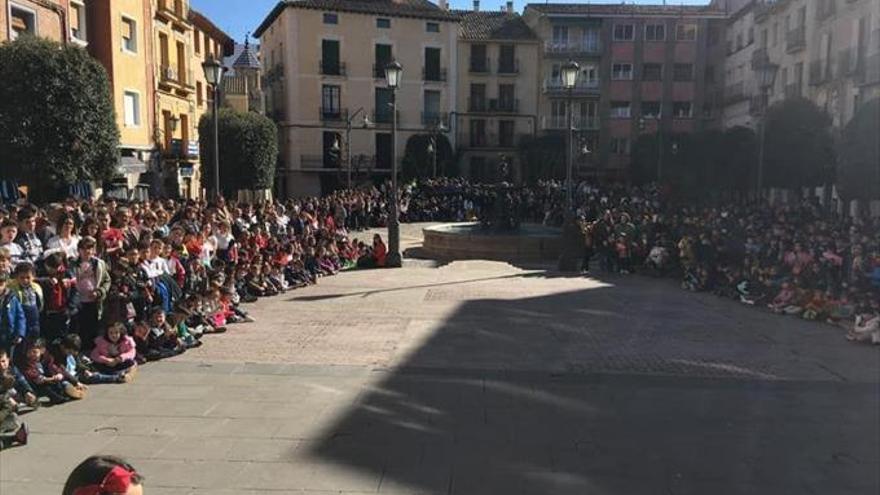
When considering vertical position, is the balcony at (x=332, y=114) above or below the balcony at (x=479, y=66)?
below

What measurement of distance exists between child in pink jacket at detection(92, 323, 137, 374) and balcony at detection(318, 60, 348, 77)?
45631 millimetres

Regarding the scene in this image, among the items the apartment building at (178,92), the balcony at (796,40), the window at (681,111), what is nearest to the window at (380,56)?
the apartment building at (178,92)

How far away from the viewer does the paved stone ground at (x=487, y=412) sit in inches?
212

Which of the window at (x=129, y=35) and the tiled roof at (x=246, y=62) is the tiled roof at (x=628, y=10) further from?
the window at (x=129, y=35)

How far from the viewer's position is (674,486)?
5.25 meters

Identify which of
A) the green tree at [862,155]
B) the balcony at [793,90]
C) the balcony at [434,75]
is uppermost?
the balcony at [434,75]

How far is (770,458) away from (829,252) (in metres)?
9.33

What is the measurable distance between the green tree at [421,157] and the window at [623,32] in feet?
49.0

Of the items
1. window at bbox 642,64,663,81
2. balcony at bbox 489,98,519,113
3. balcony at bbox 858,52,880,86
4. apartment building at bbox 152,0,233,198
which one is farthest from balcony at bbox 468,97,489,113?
balcony at bbox 858,52,880,86

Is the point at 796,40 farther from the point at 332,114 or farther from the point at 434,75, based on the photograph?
the point at 332,114

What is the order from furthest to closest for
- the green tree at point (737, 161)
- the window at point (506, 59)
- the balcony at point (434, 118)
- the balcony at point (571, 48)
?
the window at point (506, 59)
the balcony at point (571, 48)
the balcony at point (434, 118)
the green tree at point (737, 161)

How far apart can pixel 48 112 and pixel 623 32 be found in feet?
148

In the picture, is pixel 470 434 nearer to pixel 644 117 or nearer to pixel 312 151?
pixel 312 151

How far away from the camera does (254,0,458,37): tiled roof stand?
50.5 meters
